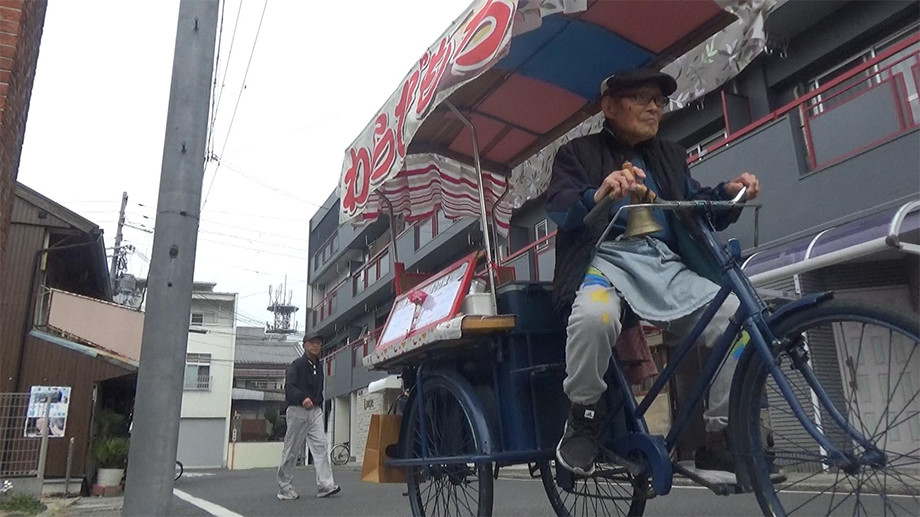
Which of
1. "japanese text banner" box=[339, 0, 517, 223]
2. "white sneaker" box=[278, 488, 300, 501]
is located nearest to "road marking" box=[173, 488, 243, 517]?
"white sneaker" box=[278, 488, 300, 501]

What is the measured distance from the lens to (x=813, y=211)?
896 centimetres

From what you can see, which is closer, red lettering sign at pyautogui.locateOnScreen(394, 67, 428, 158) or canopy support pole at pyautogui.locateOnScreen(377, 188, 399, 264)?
red lettering sign at pyautogui.locateOnScreen(394, 67, 428, 158)

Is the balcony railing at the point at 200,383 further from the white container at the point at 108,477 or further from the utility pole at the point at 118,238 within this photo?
the white container at the point at 108,477

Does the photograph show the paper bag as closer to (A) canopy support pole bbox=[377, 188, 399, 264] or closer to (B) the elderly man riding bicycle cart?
(B) the elderly man riding bicycle cart

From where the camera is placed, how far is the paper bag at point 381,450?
3816mm

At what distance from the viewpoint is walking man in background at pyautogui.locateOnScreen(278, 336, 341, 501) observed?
7.89m

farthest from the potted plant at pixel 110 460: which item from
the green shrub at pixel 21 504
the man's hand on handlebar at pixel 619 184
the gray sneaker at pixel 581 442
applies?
the man's hand on handlebar at pixel 619 184

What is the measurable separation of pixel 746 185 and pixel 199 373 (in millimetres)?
39606

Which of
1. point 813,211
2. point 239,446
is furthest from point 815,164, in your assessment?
point 239,446

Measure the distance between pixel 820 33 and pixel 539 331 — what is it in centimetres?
950

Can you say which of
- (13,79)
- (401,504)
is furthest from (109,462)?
(13,79)

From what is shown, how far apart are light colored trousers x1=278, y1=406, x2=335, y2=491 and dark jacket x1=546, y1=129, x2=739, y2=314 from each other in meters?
5.72

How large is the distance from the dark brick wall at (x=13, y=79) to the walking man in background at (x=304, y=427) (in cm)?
375

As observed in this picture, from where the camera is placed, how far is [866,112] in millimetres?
8359
